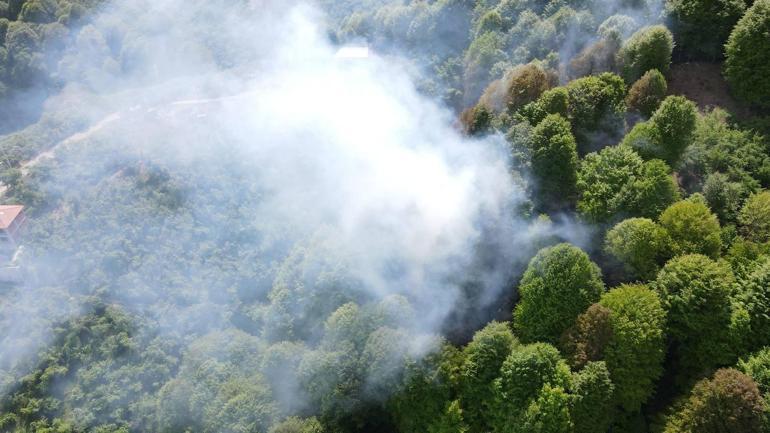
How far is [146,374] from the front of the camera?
123 feet

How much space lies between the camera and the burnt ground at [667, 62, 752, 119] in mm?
37125

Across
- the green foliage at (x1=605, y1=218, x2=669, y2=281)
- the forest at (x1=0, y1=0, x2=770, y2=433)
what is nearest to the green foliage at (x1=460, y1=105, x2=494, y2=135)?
the forest at (x1=0, y1=0, x2=770, y2=433)

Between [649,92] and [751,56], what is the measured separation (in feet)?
19.5

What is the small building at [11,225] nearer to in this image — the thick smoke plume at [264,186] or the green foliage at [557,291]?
the thick smoke plume at [264,186]

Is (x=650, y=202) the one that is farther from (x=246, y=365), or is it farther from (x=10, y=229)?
(x=10, y=229)

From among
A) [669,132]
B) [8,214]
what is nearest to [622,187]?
[669,132]

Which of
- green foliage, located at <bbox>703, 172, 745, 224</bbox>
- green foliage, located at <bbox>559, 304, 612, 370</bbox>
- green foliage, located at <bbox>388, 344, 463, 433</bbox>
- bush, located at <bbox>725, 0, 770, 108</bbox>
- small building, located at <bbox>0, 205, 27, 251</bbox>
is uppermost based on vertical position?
bush, located at <bbox>725, 0, 770, 108</bbox>

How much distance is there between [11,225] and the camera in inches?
1719

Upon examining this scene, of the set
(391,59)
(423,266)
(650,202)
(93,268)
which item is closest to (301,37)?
(391,59)

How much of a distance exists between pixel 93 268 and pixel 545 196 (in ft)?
105

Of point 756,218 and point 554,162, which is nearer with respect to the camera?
point 756,218

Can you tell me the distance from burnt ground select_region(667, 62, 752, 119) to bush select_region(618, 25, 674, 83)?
5.12 feet

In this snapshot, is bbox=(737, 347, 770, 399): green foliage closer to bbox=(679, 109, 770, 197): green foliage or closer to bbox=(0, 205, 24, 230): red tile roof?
bbox=(679, 109, 770, 197): green foliage

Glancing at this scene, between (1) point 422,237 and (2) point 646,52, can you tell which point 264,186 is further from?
(2) point 646,52
